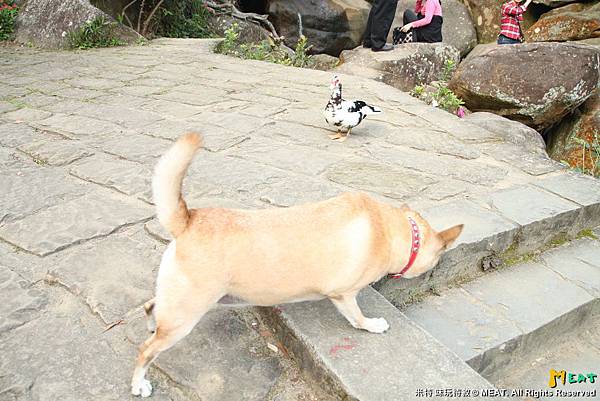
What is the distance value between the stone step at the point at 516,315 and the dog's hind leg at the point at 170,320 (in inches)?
54.3

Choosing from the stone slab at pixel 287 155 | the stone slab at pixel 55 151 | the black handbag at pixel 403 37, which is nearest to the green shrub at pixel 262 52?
the black handbag at pixel 403 37

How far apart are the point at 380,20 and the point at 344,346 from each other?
298 inches

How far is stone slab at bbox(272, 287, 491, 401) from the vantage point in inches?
76.6

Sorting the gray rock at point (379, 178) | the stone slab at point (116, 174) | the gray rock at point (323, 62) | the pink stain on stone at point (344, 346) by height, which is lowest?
the gray rock at point (323, 62)

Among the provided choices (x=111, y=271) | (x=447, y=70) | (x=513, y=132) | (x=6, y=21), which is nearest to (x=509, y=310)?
(x=111, y=271)

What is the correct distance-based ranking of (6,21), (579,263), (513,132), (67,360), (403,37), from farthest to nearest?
(403,37), (6,21), (513,132), (579,263), (67,360)

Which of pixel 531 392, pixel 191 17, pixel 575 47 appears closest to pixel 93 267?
pixel 531 392

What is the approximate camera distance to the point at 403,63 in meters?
8.49

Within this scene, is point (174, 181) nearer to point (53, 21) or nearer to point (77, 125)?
point (77, 125)

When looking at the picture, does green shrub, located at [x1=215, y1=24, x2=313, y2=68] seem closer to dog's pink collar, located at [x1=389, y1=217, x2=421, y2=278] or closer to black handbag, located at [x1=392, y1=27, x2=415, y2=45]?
black handbag, located at [x1=392, y1=27, x2=415, y2=45]

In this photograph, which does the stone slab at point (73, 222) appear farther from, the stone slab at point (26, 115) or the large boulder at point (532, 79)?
the large boulder at point (532, 79)

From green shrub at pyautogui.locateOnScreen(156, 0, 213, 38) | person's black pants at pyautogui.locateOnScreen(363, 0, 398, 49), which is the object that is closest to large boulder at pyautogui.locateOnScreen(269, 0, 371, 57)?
green shrub at pyautogui.locateOnScreen(156, 0, 213, 38)

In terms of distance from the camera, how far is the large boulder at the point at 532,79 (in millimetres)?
6441

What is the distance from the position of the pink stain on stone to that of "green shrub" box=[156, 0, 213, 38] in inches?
387
